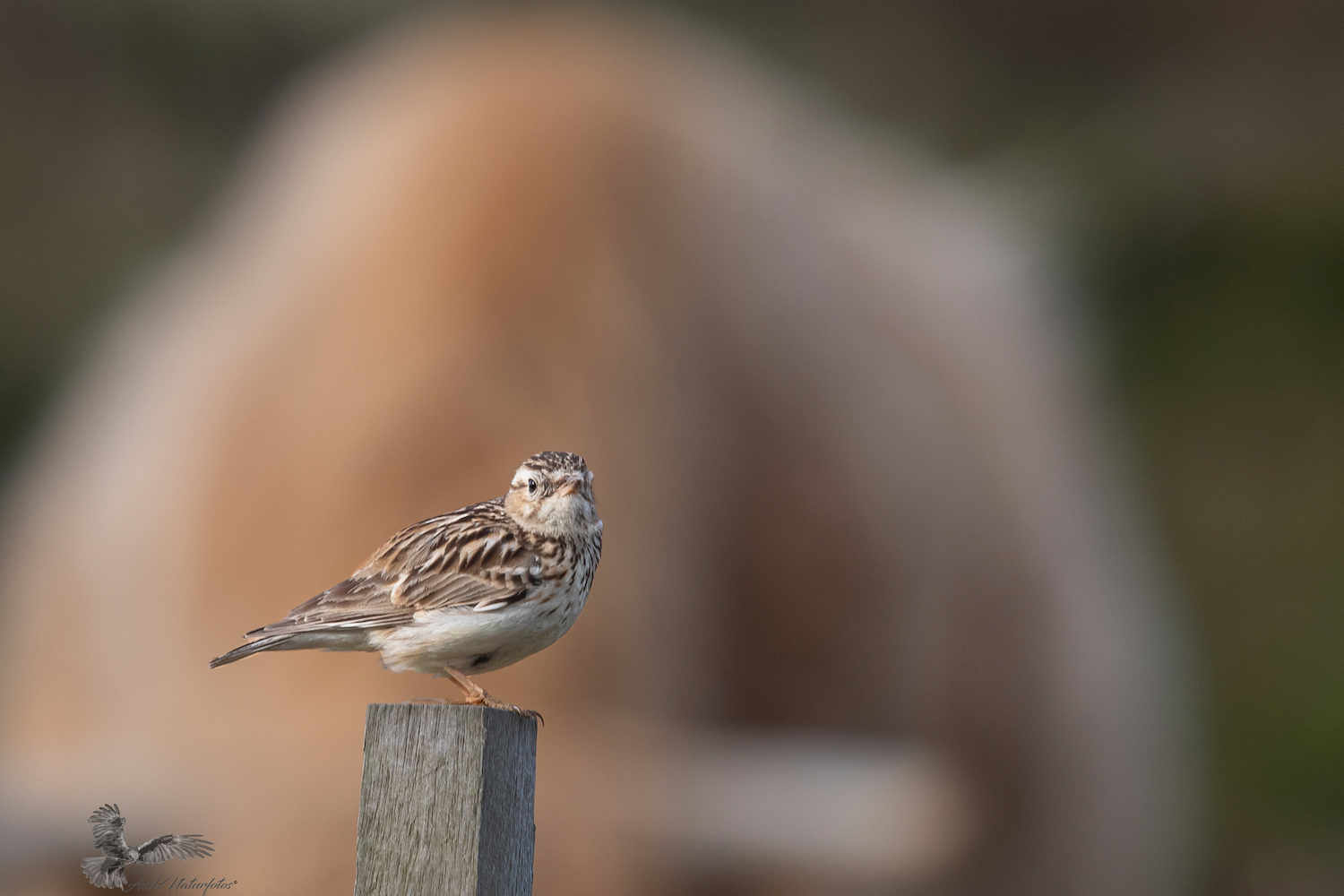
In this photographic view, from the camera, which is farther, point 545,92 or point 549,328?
point 545,92

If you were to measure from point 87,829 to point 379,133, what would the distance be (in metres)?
3.54

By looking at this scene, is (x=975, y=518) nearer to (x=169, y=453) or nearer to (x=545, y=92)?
(x=545, y=92)

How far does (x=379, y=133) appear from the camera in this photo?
701 centimetres

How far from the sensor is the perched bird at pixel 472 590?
2180mm

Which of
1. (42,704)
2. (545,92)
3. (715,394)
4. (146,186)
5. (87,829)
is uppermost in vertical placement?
(146,186)

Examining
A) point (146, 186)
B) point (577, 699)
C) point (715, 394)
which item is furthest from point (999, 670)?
point (146, 186)

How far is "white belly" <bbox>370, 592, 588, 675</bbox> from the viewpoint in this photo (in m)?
2.18

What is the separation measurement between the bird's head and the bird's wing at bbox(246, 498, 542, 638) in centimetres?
4

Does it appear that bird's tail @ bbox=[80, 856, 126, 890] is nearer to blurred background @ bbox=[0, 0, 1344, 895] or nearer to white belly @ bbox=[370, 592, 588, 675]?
white belly @ bbox=[370, 592, 588, 675]

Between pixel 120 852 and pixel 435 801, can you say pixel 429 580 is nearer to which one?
pixel 435 801

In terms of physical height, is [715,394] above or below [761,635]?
above

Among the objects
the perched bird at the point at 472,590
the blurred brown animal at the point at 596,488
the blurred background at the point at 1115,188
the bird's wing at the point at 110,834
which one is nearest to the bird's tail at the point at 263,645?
the perched bird at the point at 472,590

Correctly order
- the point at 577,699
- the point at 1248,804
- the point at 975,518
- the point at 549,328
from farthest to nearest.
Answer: the point at 1248,804 < the point at 975,518 < the point at 549,328 < the point at 577,699

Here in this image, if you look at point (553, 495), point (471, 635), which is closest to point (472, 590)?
point (471, 635)
